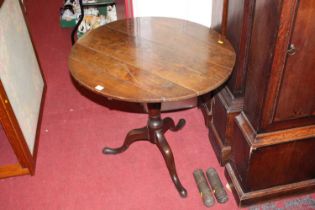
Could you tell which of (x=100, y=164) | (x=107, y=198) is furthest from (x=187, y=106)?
(x=107, y=198)

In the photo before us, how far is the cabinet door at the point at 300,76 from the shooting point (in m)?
1.31

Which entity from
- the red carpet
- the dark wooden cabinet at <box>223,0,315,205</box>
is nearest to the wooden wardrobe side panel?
the dark wooden cabinet at <box>223,0,315,205</box>

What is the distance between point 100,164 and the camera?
2.23 meters

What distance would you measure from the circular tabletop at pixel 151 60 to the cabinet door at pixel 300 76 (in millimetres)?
290

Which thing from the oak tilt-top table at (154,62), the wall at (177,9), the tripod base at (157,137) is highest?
the wall at (177,9)

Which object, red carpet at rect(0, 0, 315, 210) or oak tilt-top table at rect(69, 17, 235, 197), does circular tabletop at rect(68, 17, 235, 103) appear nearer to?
oak tilt-top table at rect(69, 17, 235, 197)

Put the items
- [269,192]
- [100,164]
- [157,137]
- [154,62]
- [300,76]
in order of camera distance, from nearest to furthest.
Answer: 1. [300,76]
2. [154,62]
3. [269,192]
4. [157,137]
5. [100,164]

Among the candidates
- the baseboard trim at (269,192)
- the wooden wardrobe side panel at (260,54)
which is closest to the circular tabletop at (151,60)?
the wooden wardrobe side panel at (260,54)

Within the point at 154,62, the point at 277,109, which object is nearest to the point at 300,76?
the point at 277,109

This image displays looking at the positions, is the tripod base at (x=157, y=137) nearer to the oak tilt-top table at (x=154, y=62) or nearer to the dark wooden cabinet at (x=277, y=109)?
the oak tilt-top table at (x=154, y=62)

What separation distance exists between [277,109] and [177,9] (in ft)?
3.42

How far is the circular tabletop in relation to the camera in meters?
1.49

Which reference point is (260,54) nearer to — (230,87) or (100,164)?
(230,87)

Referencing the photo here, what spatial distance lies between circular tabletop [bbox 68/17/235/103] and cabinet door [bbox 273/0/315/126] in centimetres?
29
